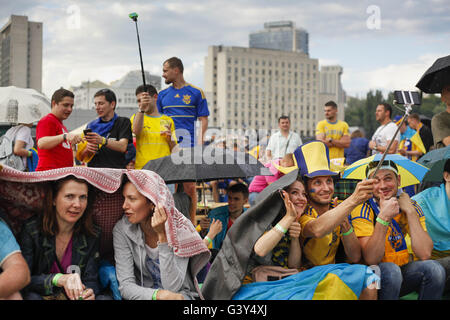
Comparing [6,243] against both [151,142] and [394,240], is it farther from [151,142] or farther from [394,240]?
[151,142]

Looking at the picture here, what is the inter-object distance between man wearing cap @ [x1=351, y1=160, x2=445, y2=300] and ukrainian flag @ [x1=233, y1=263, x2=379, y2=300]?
0.32 meters

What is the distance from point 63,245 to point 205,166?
71.9 inches

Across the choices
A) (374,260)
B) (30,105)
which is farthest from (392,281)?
(30,105)

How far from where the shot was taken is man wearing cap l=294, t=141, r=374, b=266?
346cm

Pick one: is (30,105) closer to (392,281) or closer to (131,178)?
(131,178)

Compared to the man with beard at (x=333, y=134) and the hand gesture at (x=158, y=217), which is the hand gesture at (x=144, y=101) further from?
the man with beard at (x=333, y=134)

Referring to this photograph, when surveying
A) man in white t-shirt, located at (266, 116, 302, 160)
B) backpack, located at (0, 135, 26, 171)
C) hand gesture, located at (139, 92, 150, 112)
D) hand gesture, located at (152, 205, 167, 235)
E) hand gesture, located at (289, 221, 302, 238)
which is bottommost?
hand gesture, located at (289, 221, 302, 238)

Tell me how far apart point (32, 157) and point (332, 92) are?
584 feet

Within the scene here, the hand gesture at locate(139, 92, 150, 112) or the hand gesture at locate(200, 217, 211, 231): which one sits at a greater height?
the hand gesture at locate(139, 92, 150, 112)

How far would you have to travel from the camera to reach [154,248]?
3.57 meters

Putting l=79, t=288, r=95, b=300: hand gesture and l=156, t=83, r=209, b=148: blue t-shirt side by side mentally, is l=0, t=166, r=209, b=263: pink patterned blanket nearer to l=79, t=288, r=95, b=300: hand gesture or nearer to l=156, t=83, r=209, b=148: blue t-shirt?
l=79, t=288, r=95, b=300: hand gesture

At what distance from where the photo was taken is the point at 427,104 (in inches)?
4173

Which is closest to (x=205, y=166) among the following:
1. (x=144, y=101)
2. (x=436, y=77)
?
(x=144, y=101)

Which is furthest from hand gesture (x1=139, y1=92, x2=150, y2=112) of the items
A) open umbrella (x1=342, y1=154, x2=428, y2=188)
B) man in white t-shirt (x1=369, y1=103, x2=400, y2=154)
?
man in white t-shirt (x1=369, y1=103, x2=400, y2=154)
